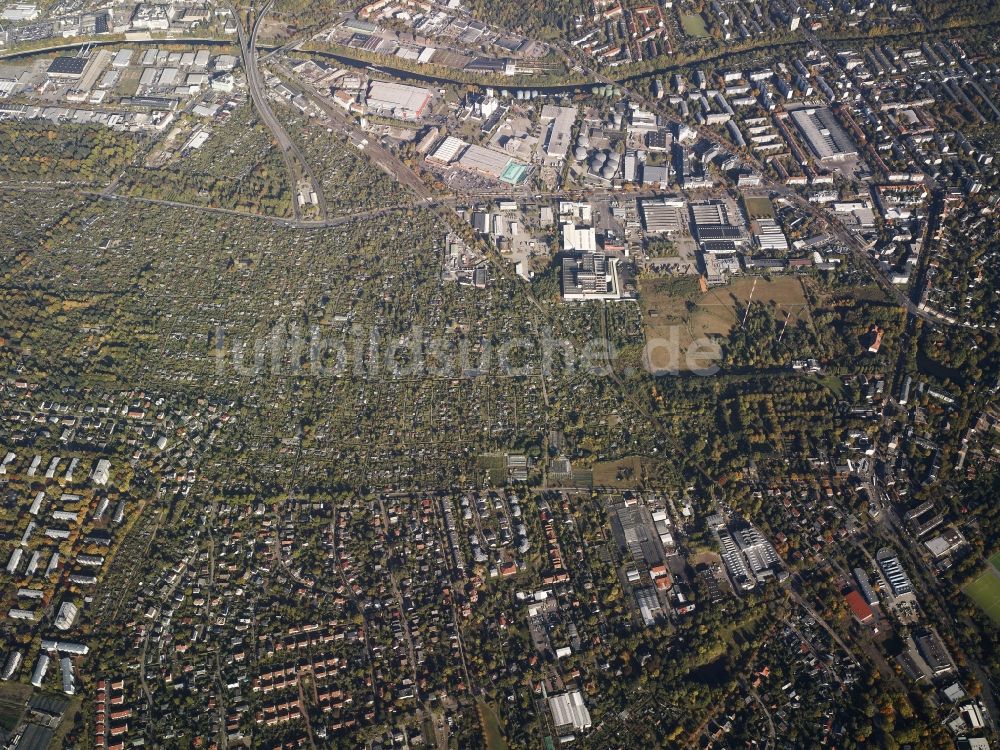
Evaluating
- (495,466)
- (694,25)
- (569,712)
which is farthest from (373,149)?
(569,712)

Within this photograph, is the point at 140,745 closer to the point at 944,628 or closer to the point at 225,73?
the point at 944,628

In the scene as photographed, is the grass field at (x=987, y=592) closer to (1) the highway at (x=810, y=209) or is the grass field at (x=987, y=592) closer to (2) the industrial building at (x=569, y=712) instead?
(1) the highway at (x=810, y=209)

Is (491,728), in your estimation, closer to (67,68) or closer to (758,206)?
(758,206)

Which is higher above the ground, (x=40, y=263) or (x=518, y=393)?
(x=40, y=263)

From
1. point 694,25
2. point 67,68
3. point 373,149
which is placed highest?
point 694,25

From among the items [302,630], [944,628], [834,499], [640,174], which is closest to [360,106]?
[640,174]

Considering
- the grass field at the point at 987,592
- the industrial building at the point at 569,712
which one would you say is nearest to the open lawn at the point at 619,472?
the industrial building at the point at 569,712
